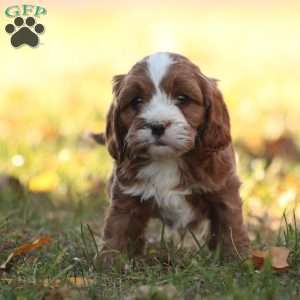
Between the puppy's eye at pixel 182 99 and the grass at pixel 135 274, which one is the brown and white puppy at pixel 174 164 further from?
the grass at pixel 135 274

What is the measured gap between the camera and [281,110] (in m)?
10.2

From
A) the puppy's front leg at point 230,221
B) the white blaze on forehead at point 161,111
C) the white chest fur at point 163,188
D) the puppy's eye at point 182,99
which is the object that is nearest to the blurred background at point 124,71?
the puppy's front leg at point 230,221

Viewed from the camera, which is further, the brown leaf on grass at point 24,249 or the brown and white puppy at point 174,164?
the brown and white puppy at point 174,164

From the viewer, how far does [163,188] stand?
Answer: 5.27 metres

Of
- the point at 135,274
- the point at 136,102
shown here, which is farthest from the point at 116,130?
the point at 135,274

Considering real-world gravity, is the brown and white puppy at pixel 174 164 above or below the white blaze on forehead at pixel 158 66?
below

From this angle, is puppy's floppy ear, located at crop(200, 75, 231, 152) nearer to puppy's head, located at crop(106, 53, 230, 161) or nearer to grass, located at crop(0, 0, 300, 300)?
puppy's head, located at crop(106, 53, 230, 161)

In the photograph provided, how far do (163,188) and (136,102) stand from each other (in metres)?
0.51

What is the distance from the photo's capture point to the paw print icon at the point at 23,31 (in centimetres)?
708

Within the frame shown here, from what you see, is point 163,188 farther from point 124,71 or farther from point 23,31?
point 124,71

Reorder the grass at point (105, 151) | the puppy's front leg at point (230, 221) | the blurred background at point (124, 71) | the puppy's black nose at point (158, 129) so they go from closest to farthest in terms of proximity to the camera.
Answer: the grass at point (105, 151) < the puppy's black nose at point (158, 129) < the puppy's front leg at point (230, 221) < the blurred background at point (124, 71)

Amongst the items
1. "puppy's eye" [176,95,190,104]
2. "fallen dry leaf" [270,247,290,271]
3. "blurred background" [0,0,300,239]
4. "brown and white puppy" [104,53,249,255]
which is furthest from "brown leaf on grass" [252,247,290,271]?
"blurred background" [0,0,300,239]

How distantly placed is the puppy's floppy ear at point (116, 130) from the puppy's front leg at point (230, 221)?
591 mm

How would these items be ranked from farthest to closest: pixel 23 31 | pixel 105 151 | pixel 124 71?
pixel 124 71 → pixel 105 151 → pixel 23 31
